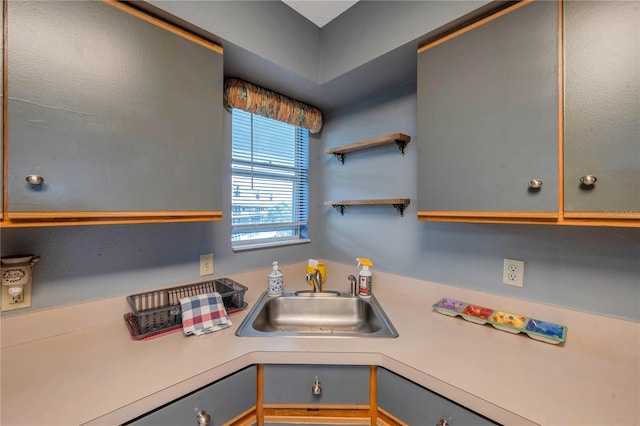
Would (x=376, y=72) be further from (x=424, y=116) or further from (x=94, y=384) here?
(x=94, y=384)

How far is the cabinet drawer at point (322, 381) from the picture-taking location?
2.94 feet

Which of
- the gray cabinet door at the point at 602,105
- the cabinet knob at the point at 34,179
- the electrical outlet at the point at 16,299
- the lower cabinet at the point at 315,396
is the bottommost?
the lower cabinet at the point at 315,396

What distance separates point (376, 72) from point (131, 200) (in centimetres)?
127

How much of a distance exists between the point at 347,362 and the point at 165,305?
879 millimetres

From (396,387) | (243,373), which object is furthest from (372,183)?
(243,373)

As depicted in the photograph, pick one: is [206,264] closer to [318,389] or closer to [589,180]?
[318,389]

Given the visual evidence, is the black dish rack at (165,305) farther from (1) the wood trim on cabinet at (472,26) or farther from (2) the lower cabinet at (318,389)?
(1) the wood trim on cabinet at (472,26)

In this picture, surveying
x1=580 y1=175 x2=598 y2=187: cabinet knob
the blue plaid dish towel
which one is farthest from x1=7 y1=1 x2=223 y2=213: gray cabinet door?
x1=580 y1=175 x2=598 y2=187: cabinet knob

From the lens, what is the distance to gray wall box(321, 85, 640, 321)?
912mm

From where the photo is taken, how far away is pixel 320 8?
1319 millimetres

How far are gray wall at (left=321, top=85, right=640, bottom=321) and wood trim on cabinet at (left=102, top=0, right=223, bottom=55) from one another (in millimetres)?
934

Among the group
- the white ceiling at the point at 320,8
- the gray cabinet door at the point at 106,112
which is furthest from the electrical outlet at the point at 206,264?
the white ceiling at the point at 320,8

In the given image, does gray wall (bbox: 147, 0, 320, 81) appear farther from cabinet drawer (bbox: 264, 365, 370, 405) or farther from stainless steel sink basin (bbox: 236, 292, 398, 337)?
cabinet drawer (bbox: 264, 365, 370, 405)

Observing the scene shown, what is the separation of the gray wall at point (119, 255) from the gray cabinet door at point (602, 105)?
1.27 metres
